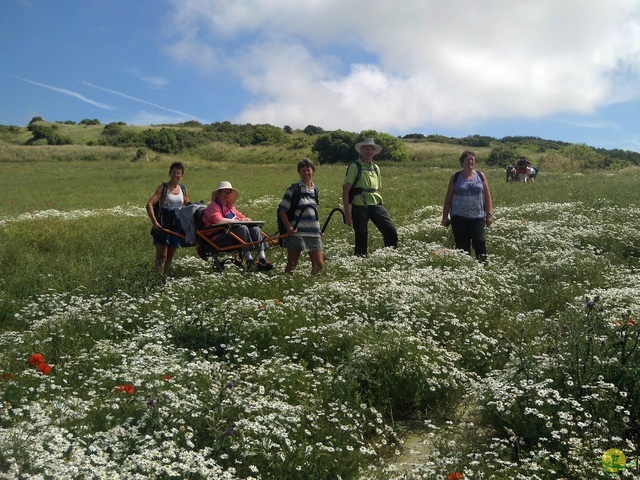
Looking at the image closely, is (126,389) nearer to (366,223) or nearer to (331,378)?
(331,378)

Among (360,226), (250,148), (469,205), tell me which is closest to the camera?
(469,205)

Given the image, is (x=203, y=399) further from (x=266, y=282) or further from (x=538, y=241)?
(x=538, y=241)

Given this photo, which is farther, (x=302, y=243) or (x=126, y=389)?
(x=302, y=243)

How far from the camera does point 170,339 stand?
5.58 m

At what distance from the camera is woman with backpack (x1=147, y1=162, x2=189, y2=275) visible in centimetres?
928

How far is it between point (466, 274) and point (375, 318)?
1.82 metres

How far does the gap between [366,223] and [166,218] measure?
3.14 m

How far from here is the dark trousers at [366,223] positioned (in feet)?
30.9

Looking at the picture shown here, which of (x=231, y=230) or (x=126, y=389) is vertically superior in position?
(x=231, y=230)

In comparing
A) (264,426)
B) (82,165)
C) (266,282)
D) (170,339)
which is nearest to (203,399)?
(264,426)

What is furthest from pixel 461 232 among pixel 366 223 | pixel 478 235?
pixel 366 223

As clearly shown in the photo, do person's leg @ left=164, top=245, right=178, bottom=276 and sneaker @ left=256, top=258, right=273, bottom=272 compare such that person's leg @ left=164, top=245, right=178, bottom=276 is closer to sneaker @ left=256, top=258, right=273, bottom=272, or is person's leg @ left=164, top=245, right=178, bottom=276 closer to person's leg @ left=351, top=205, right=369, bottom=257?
sneaker @ left=256, top=258, right=273, bottom=272

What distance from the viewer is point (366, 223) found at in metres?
9.58

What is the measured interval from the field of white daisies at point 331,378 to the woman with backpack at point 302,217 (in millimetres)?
499
